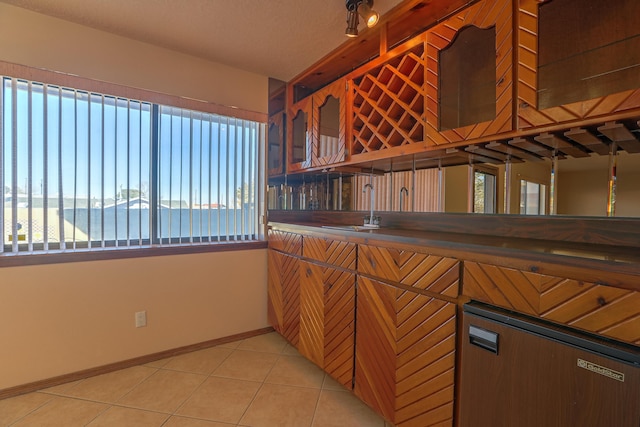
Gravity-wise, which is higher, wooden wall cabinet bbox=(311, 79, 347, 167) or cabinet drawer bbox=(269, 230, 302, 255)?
wooden wall cabinet bbox=(311, 79, 347, 167)

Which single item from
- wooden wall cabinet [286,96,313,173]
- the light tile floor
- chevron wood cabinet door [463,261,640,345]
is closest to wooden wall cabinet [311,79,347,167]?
wooden wall cabinet [286,96,313,173]

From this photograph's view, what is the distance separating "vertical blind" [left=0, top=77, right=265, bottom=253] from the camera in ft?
6.10

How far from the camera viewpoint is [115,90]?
2096 mm

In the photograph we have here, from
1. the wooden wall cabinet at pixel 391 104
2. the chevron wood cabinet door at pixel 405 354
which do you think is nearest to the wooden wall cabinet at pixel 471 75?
the wooden wall cabinet at pixel 391 104

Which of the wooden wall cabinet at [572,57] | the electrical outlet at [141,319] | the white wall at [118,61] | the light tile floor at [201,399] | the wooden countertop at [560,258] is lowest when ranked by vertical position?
the light tile floor at [201,399]

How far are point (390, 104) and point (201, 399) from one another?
222 cm

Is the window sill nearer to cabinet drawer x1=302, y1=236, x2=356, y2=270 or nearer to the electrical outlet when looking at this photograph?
the electrical outlet

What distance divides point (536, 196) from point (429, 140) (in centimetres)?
61

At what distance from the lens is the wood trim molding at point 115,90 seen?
5.97ft

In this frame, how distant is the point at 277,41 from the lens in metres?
2.18

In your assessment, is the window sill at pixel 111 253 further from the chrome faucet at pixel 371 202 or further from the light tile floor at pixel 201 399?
the chrome faucet at pixel 371 202

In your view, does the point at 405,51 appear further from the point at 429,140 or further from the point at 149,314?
the point at 149,314

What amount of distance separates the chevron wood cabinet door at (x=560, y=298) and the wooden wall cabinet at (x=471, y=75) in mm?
683

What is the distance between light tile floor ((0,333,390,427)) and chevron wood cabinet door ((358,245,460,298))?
89 cm
